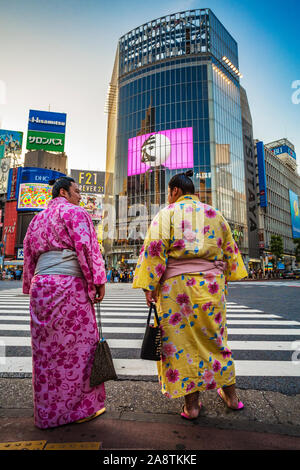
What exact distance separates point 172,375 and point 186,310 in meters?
0.42

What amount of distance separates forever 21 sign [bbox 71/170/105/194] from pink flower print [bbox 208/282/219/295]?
1749 cm

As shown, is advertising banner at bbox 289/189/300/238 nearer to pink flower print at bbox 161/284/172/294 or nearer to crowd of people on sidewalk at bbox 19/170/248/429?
crowd of people on sidewalk at bbox 19/170/248/429

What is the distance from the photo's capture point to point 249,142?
49.1 meters

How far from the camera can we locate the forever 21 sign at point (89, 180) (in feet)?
59.7

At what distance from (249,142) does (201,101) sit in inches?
584

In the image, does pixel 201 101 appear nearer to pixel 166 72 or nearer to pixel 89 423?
pixel 166 72

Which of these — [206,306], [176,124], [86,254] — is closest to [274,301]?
[206,306]

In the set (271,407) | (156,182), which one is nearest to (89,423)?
(271,407)

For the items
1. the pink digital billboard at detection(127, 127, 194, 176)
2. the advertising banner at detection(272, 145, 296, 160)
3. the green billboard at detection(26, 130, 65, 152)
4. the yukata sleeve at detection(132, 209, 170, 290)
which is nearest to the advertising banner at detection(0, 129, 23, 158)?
the green billboard at detection(26, 130, 65, 152)

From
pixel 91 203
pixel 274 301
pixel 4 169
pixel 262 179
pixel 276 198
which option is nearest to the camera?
pixel 274 301

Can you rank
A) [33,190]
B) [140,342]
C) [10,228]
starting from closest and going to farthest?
[140,342] < [33,190] < [10,228]

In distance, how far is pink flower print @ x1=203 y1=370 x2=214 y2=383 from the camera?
65.2 inches

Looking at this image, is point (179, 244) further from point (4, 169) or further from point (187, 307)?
point (4, 169)

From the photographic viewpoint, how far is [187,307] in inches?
66.0
